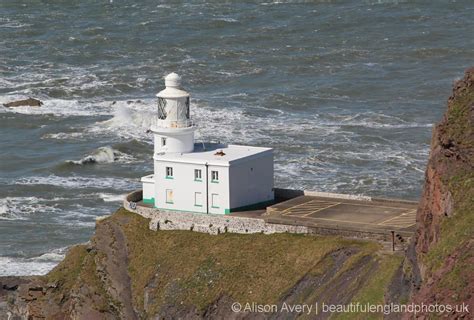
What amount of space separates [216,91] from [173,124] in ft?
166

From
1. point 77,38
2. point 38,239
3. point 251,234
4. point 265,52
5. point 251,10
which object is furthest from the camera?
point 251,10

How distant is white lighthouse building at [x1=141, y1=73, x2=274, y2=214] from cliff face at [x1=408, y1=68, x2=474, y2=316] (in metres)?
13.0

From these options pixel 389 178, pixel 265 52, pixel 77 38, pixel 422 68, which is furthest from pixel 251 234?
pixel 77 38

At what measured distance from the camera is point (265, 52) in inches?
4877

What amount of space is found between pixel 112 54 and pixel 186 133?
6815 cm

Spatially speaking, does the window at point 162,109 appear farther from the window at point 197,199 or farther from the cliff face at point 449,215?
the cliff face at point 449,215

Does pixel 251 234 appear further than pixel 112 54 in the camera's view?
No

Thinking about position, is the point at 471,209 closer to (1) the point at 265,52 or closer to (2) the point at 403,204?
(2) the point at 403,204

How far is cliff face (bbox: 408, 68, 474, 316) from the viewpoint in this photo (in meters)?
37.0

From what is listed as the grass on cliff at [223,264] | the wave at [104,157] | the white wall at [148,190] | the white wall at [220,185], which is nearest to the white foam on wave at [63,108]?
the wave at [104,157]

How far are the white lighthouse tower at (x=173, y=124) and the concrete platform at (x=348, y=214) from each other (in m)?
4.49

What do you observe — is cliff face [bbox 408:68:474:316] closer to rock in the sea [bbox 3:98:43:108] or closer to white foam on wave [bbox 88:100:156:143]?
white foam on wave [bbox 88:100:156:143]

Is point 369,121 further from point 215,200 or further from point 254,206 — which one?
point 215,200

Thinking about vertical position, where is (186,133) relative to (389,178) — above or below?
above
